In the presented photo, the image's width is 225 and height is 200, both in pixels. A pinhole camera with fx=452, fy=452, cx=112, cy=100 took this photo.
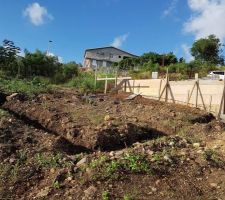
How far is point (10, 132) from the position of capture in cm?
719

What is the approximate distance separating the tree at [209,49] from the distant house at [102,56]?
54.8 ft

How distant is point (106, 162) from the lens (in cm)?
581

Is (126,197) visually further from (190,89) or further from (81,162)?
(190,89)

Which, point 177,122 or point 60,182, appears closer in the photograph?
point 60,182

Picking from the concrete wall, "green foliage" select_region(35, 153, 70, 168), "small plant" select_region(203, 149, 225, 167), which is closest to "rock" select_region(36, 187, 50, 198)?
"green foliage" select_region(35, 153, 70, 168)

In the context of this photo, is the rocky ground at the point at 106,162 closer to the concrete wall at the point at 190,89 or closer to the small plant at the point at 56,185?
the small plant at the point at 56,185

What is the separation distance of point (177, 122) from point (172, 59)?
113 ft

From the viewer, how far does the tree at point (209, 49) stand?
41875mm

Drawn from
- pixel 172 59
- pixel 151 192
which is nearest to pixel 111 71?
pixel 172 59

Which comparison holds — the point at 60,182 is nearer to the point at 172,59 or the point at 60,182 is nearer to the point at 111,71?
the point at 111,71

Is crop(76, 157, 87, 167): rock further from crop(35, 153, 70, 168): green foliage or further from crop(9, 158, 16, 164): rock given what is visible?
crop(9, 158, 16, 164): rock

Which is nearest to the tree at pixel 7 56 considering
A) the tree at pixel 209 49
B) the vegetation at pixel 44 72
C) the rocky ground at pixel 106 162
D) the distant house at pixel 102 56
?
the vegetation at pixel 44 72

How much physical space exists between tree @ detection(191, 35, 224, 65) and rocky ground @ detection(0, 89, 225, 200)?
33940 millimetres

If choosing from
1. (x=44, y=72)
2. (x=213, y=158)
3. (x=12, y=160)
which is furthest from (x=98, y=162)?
(x=44, y=72)
